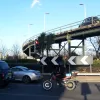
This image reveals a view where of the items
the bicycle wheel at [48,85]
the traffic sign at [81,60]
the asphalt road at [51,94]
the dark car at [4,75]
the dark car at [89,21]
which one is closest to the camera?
the asphalt road at [51,94]

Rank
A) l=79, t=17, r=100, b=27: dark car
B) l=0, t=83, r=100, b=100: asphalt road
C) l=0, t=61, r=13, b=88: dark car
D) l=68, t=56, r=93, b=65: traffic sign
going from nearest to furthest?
l=0, t=83, r=100, b=100: asphalt road, l=0, t=61, r=13, b=88: dark car, l=68, t=56, r=93, b=65: traffic sign, l=79, t=17, r=100, b=27: dark car

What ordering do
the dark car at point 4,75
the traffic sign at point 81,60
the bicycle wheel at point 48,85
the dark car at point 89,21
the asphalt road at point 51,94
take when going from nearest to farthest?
the asphalt road at point 51,94 → the bicycle wheel at point 48,85 → the dark car at point 4,75 → the traffic sign at point 81,60 → the dark car at point 89,21

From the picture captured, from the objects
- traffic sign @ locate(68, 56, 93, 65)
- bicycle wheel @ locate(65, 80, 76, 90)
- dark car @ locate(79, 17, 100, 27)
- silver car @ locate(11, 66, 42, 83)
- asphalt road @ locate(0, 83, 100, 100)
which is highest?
dark car @ locate(79, 17, 100, 27)

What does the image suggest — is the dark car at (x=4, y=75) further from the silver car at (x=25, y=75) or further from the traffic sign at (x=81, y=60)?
the traffic sign at (x=81, y=60)

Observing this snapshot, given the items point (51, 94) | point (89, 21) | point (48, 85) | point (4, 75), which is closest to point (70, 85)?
point (48, 85)

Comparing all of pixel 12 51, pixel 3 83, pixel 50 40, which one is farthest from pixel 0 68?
pixel 12 51

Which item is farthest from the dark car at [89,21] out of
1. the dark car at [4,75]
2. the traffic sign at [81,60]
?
the dark car at [4,75]

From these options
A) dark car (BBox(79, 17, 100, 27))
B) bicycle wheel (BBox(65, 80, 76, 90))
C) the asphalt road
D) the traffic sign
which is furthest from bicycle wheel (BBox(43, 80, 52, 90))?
dark car (BBox(79, 17, 100, 27))

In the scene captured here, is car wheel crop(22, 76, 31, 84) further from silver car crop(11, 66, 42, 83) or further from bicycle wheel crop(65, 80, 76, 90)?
bicycle wheel crop(65, 80, 76, 90)

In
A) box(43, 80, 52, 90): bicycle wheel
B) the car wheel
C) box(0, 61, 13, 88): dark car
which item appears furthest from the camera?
the car wheel

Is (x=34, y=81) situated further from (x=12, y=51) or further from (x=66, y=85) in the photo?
(x=12, y=51)

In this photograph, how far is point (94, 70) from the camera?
31109 millimetres

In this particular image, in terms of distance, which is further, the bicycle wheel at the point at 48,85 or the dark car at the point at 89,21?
the dark car at the point at 89,21

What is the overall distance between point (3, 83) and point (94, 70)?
43.8 ft
